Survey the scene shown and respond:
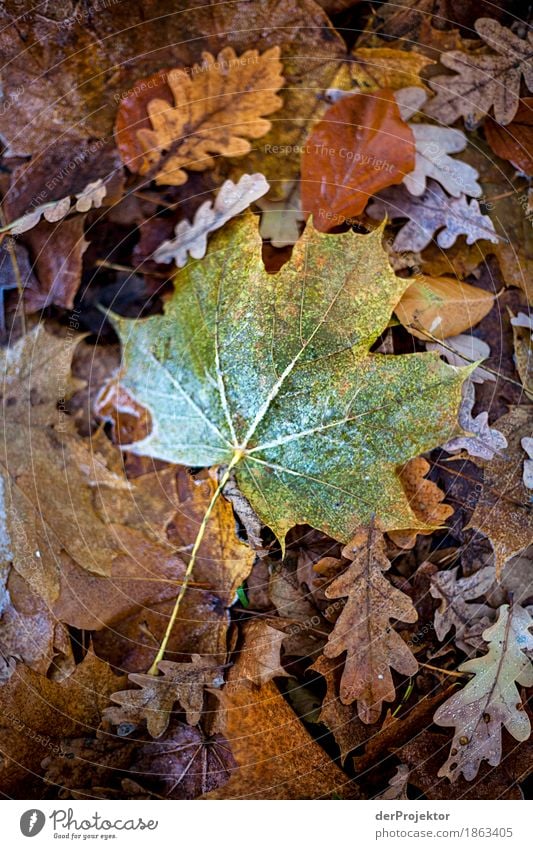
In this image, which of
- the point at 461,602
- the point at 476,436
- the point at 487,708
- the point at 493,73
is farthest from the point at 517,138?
the point at 487,708

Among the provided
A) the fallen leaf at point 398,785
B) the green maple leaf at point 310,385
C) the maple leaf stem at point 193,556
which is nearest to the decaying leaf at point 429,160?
the green maple leaf at point 310,385

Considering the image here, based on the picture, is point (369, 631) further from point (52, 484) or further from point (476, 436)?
point (52, 484)

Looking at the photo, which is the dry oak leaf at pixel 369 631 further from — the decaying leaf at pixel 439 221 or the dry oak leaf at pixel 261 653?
the decaying leaf at pixel 439 221

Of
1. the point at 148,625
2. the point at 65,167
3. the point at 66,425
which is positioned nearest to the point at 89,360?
the point at 66,425

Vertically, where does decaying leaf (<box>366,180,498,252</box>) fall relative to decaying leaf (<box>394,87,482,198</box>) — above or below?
below

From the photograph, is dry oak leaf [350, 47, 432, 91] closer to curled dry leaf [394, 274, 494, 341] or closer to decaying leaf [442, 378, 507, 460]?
curled dry leaf [394, 274, 494, 341]

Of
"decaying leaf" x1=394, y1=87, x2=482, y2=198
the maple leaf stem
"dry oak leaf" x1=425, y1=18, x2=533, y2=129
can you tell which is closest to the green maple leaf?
the maple leaf stem
